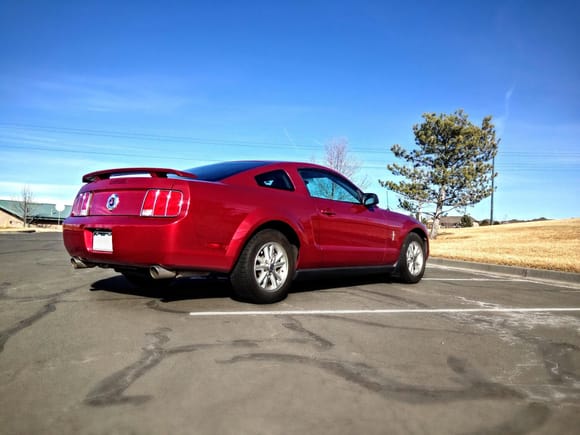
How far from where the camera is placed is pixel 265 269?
4496 millimetres

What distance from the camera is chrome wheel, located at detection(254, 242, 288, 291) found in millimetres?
4453

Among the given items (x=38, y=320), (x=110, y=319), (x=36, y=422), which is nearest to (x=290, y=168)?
(x=110, y=319)

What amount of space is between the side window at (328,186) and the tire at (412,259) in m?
1.21

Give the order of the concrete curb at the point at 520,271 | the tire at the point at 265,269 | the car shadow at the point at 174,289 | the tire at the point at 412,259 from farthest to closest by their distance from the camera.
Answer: the concrete curb at the point at 520,271 < the tire at the point at 412,259 < the car shadow at the point at 174,289 < the tire at the point at 265,269

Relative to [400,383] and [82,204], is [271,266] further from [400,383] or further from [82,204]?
[400,383]

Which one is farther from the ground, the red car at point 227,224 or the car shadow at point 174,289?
the red car at point 227,224

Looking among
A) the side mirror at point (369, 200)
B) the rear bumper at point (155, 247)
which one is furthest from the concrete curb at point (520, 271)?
the rear bumper at point (155, 247)

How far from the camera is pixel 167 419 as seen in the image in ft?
6.43

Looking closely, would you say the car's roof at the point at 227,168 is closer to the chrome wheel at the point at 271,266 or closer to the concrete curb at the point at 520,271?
the chrome wheel at the point at 271,266

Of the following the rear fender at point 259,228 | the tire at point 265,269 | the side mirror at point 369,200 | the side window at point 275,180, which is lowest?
the tire at point 265,269

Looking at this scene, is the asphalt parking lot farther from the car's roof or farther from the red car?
the car's roof

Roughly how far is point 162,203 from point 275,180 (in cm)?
142

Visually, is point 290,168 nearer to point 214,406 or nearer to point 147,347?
point 147,347

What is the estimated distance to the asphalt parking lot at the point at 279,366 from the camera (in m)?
2.00
